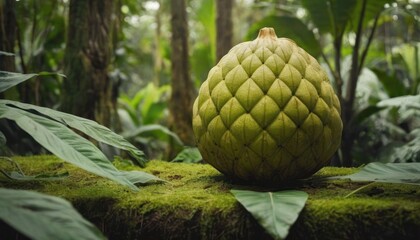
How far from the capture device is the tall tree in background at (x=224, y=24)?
129 inches

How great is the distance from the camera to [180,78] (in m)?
3.45

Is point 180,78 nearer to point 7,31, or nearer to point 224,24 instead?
point 224,24

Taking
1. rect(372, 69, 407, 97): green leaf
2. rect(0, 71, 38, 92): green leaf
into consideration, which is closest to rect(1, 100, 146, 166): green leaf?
rect(0, 71, 38, 92): green leaf

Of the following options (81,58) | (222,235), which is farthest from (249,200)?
(81,58)

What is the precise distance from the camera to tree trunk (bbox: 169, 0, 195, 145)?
3379 millimetres

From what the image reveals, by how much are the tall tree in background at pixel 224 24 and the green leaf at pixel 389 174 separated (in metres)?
2.50

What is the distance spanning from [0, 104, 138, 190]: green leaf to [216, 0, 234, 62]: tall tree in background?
8.31ft

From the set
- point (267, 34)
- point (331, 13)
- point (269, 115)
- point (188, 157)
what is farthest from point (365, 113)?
point (269, 115)

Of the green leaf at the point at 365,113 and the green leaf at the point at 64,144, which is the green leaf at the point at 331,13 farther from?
the green leaf at the point at 64,144

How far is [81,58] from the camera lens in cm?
181

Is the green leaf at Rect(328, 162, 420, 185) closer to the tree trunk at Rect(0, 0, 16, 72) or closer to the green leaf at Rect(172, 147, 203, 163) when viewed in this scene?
the green leaf at Rect(172, 147, 203, 163)

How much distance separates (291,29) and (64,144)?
239 cm

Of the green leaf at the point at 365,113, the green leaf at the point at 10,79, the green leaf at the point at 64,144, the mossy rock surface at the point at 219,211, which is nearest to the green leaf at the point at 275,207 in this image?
the mossy rock surface at the point at 219,211

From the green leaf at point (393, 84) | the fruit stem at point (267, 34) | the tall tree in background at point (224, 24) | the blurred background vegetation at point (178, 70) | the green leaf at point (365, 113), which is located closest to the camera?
the fruit stem at point (267, 34)
